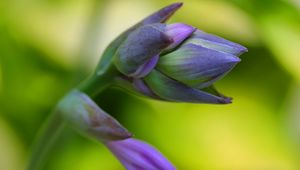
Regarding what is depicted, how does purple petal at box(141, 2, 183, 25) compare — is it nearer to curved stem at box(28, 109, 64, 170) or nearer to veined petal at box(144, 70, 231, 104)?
veined petal at box(144, 70, 231, 104)

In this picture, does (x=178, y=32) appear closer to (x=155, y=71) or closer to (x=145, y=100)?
(x=155, y=71)

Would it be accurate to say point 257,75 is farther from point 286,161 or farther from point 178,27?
point 178,27

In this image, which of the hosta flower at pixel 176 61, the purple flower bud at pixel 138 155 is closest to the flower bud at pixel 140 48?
the hosta flower at pixel 176 61

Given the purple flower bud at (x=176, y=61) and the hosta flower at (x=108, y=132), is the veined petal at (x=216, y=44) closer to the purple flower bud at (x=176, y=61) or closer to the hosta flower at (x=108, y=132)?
the purple flower bud at (x=176, y=61)

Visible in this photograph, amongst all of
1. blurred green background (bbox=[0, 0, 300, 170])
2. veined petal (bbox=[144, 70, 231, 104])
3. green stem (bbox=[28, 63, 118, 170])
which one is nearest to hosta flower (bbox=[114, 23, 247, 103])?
veined petal (bbox=[144, 70, 231, 104])

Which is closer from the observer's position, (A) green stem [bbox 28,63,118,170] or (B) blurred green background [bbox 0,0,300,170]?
(A) green stem [bbox 28,63,118,170]

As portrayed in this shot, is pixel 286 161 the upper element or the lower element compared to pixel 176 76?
lower

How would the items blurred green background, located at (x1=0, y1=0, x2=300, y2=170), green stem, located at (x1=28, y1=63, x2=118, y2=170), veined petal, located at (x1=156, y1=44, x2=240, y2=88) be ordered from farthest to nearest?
blurred green background, located at (x1=0, y1=0, x2=300, y2=170), green stem, located at (x1=28, y1=63, x2=118, y2=170), veined petal, located at (x1=156, y1=44, x2=240, y2=88)

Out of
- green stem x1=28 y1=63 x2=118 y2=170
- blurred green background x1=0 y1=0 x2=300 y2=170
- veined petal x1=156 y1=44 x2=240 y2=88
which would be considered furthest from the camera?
blurred green background x1=0 y1=0 x2=300 y2=170

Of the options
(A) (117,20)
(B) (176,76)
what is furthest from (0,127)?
(B) (176,76)
